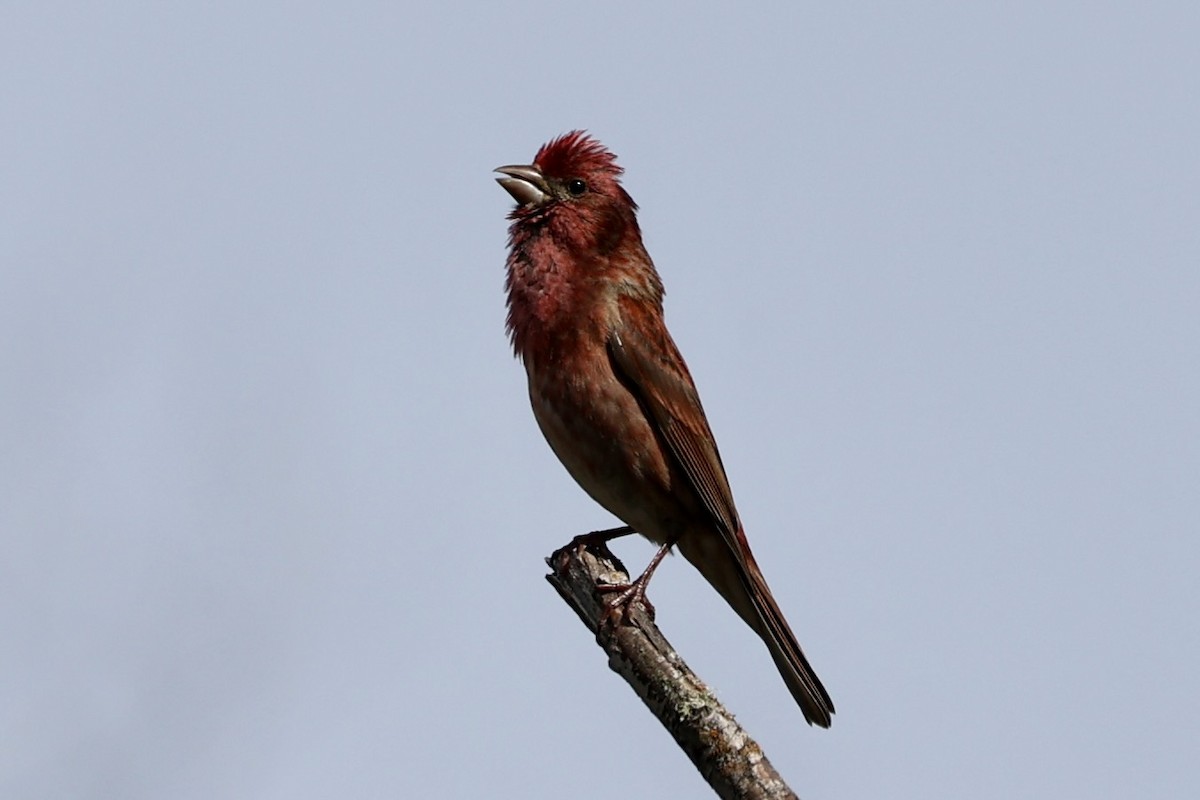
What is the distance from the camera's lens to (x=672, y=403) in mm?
7254

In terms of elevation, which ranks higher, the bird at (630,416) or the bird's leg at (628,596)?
the bird at (630,416)

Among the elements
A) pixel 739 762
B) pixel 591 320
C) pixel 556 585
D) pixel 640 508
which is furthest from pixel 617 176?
pixel 739 762

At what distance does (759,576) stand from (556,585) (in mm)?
1098

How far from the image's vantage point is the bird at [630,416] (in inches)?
278

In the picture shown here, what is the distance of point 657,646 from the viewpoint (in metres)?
5.86

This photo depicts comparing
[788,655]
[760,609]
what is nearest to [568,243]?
[760,609]

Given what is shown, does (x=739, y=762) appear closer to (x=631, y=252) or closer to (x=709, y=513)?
(x=709, y=513)

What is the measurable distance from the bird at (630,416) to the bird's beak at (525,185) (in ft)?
0.93

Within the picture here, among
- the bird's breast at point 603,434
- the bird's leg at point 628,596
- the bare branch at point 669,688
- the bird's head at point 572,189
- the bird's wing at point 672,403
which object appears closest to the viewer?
the bare branch at point 669,688

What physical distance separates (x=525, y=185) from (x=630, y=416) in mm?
1418

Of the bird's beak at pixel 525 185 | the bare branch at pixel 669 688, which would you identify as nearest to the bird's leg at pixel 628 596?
the bare branch at pixel 669 688

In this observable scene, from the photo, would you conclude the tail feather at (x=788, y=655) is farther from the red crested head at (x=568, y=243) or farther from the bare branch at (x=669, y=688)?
the red crested head at (x=568, y=243)

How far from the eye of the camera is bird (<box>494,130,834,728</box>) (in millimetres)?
7066

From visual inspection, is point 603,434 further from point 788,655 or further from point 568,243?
point 788,655
